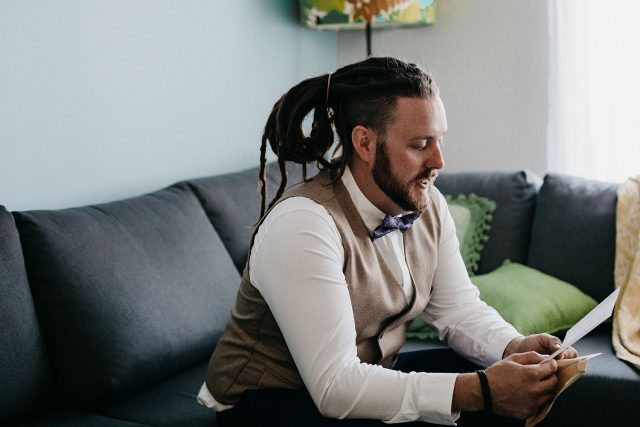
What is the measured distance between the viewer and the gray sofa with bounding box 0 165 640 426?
1755 mm

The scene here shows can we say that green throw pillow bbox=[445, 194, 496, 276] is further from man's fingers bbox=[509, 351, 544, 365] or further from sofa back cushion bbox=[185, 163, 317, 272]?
man's fingers bbox=[509, 351, 544, 365]

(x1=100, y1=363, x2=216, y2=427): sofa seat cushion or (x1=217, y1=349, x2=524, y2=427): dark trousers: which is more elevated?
(x1=217, y1=349, x2=524, y2=427): dark trousers

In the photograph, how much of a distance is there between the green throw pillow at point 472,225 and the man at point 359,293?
33.4 inches

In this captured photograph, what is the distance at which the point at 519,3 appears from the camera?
3158mm

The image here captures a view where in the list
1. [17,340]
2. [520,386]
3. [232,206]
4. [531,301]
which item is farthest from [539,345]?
[232,206]

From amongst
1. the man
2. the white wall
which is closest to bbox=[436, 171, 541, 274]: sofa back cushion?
the white wall

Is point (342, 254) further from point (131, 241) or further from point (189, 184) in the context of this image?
point (189, 184)

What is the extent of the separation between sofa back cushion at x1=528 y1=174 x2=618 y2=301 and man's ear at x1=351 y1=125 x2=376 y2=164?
1140 millimetres

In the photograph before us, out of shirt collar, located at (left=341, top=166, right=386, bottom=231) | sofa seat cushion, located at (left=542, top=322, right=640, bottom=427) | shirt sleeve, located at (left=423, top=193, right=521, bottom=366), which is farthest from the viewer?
sofa seat cushion, located at (left=542, top=322, right=640, bottom=427)

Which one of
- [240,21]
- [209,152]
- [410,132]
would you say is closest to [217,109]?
[209,152]

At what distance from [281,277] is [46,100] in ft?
3.23

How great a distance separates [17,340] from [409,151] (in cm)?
87

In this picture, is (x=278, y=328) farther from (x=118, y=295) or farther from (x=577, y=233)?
(x=577, y=233)

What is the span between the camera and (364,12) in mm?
2918
